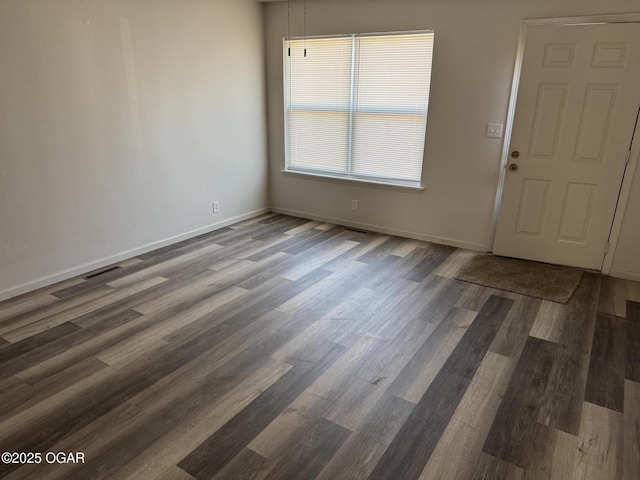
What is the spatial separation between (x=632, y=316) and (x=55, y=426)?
367 cm

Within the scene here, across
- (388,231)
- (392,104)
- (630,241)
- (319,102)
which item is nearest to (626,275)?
(630,241)

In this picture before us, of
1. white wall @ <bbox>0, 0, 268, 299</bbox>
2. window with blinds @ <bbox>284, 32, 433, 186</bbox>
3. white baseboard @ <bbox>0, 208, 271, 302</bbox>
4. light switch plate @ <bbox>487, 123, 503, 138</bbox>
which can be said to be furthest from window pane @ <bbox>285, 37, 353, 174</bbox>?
light switch plate @ <bbox>487, 123, 503, 138</bbox>

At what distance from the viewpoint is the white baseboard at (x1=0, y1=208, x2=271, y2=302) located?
10.4 feet

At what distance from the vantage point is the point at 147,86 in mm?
3760

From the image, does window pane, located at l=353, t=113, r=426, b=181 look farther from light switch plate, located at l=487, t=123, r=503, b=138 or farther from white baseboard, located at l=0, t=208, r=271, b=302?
white baseboard, located at l=0, t=208, r=271, b=302

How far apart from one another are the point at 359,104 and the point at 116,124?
2.46m

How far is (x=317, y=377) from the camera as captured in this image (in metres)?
2.30

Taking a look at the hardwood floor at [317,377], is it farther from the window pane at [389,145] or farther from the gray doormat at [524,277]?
the window pane at [389,145]

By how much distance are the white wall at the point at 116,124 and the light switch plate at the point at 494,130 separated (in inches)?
106

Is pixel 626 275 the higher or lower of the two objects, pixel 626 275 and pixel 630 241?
the lower

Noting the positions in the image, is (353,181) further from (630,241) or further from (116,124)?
(630,241)

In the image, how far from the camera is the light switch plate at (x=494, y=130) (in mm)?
3844

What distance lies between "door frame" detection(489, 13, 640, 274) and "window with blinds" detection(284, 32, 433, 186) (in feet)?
2.62

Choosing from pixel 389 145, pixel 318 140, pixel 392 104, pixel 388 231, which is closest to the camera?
pixel 392 104
